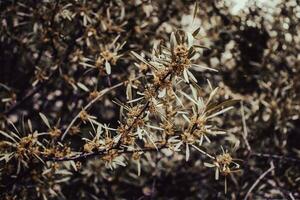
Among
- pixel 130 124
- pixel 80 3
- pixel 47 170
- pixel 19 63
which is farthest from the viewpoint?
pixel 19 63

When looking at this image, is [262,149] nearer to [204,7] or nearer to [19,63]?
[204,7]

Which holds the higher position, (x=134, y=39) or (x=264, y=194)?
(x=134, y=39)

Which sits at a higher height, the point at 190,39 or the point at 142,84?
the point at 190,39

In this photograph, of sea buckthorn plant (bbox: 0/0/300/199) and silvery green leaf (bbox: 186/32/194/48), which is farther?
sea buckthorn plant (bbox: 0/0/300/199)

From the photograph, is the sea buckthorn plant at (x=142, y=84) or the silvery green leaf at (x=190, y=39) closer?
the silvery green leaf at (x=190, y=39)

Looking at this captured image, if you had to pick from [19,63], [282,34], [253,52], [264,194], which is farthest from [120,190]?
[282,34]

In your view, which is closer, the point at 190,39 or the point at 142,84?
the point at 190,39

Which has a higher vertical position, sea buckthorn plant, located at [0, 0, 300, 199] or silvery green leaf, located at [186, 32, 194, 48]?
silvery green leaf, located at [186, 32, 194, 48]

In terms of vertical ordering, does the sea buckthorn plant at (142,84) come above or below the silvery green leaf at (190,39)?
below
